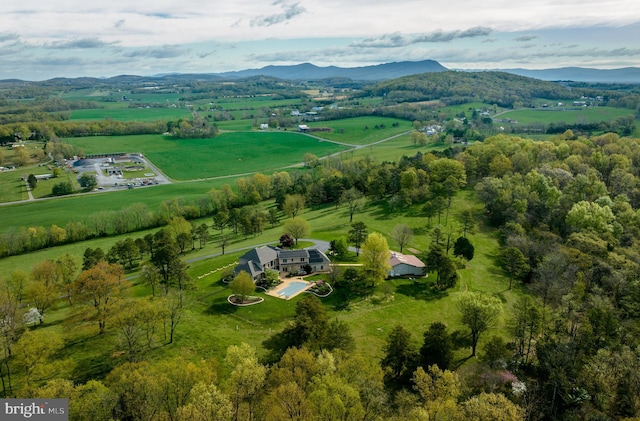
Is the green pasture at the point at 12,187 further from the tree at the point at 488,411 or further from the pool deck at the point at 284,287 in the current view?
the tree at the point at 488,411

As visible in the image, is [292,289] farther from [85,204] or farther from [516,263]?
[85,204]

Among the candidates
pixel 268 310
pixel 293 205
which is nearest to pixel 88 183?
pixel 293 205

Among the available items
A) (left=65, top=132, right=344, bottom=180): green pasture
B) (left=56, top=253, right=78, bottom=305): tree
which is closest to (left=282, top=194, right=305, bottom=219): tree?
(left=56, top=253, right=78, bottom=305): tree

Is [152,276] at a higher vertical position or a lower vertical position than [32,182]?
lower

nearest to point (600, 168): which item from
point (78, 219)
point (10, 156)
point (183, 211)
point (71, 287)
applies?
point (183, 211)

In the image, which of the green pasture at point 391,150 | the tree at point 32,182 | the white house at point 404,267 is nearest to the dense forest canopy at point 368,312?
the white house at point 404,267

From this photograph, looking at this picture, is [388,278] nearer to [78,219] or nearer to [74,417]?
[74,417]

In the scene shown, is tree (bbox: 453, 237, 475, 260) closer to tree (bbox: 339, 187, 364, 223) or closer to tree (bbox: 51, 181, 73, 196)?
tree (bbox: 339, 187, 364, 223)
